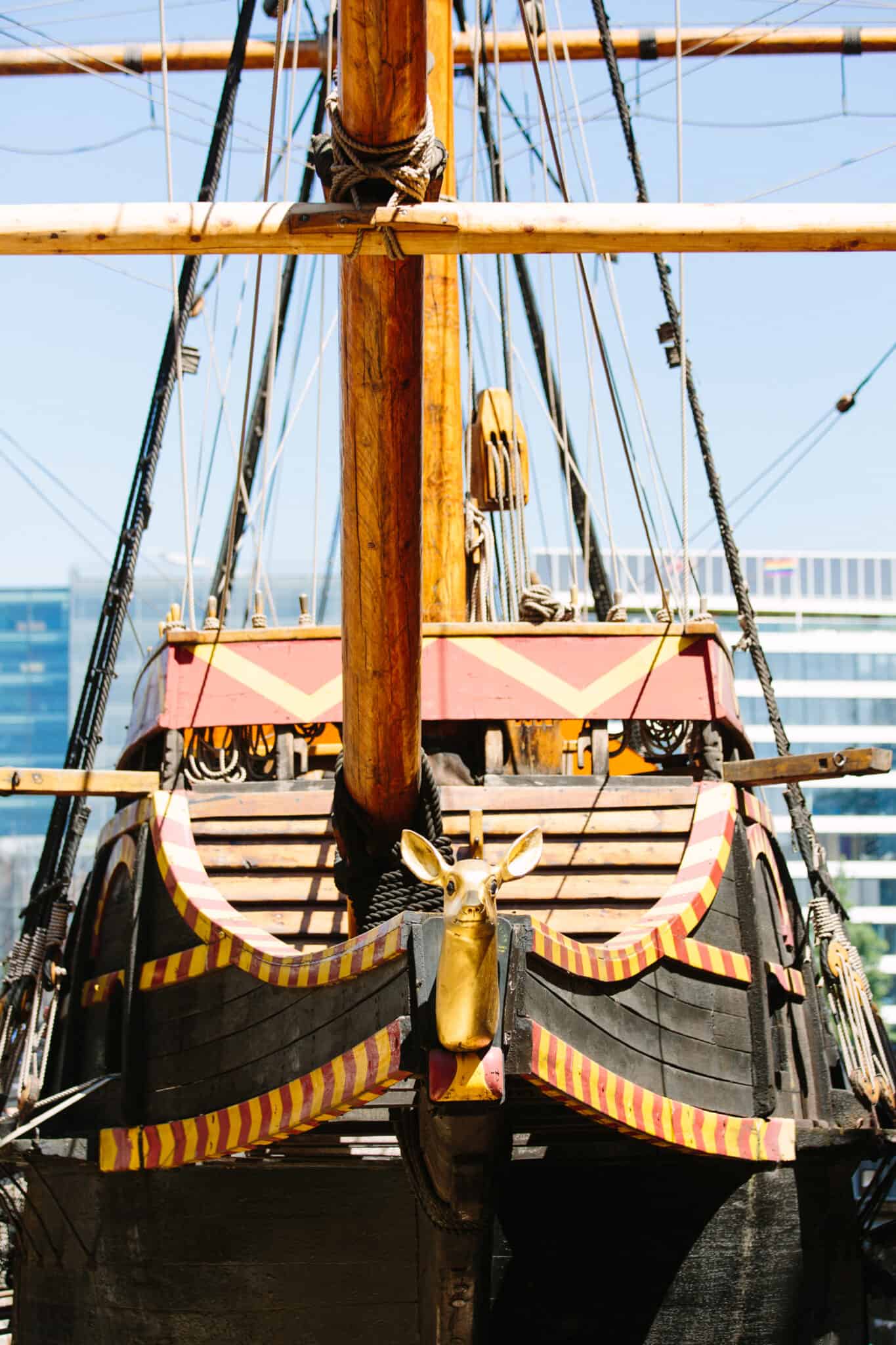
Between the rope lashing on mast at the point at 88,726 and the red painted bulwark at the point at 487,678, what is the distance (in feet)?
4.27

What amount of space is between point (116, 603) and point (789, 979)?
4224 millimetres

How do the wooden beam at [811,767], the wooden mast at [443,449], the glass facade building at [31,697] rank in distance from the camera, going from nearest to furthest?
1. the wooden beam at [811,767]
2. the wooden mast at [443,449]
3. the glass facade building at [31,697]

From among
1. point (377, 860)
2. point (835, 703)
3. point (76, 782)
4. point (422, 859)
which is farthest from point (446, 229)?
point (835, 703)

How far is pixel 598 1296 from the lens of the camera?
6207mm

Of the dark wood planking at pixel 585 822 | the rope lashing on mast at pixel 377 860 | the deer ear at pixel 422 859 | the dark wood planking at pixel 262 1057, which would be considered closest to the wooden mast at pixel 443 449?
the dark wood planking at pixel 585 822

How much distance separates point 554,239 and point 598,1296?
367 cm

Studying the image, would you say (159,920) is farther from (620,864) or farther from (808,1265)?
(808,1265)

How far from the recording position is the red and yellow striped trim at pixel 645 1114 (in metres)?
4.88

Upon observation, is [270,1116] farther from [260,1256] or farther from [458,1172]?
[260,1256]

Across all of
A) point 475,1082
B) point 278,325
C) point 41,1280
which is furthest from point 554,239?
point 278,325

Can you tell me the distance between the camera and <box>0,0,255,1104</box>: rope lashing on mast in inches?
320

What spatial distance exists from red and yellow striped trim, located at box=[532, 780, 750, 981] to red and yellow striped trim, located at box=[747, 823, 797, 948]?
26 cm

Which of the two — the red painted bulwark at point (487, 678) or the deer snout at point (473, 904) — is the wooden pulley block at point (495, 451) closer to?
the red painted bulwark at point (487, 678)

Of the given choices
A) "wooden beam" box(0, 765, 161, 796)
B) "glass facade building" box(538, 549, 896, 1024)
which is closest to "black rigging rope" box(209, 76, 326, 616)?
"wooden beam" box(0, 765, 161, 796)
